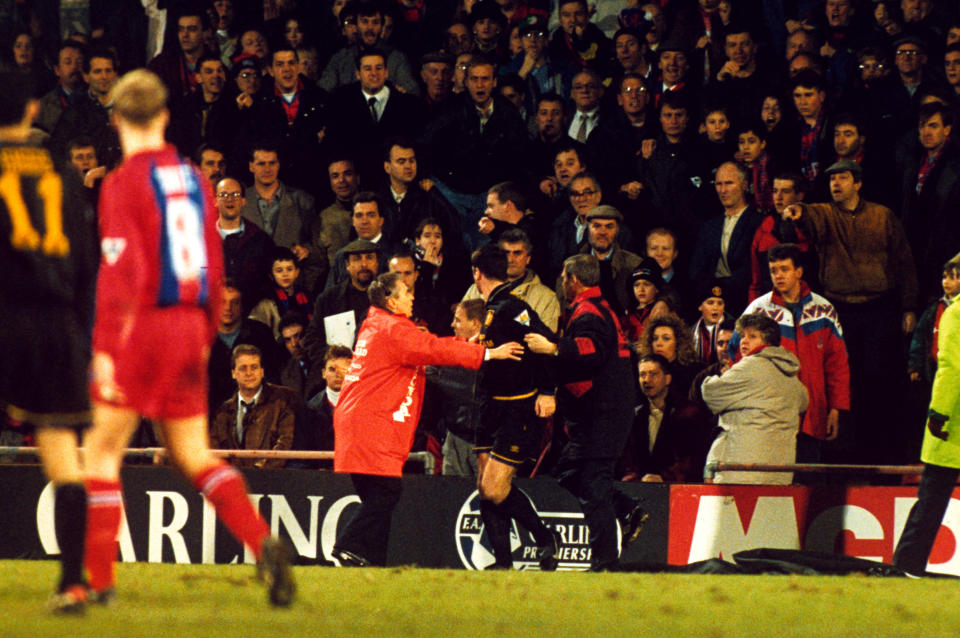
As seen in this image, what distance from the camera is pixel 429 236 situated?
41.1ft

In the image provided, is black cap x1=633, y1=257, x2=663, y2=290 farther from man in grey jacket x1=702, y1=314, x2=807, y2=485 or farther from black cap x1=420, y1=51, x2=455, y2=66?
black cap x1=420, y1=51, x2=455, y2=66

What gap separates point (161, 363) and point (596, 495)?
4.90m

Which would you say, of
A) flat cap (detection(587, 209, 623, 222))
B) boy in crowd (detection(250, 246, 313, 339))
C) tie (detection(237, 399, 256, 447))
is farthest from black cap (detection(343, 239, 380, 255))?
flat cap (detection(587, 209, 623, 222))

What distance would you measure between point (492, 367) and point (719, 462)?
1911 mm

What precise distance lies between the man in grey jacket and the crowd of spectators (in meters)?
0.11

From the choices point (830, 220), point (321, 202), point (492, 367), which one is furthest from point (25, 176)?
point (321, 202)

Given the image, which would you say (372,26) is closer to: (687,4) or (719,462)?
(687,4)

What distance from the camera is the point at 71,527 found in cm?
550

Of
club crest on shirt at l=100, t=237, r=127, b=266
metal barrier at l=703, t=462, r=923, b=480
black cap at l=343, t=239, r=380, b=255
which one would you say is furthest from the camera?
black cap at l=343, t=239, r=380, b=255

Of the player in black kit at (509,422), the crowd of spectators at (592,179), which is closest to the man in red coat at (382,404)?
the player in black kit at (509,422)

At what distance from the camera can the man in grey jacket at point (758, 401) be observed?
410 inches

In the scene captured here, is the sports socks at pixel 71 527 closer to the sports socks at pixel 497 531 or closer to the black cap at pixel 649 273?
the sports socks at pixel 497 531

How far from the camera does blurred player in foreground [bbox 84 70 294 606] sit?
5367 millimetres

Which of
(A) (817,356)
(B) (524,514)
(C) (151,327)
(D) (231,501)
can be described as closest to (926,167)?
(A) (817,356)
